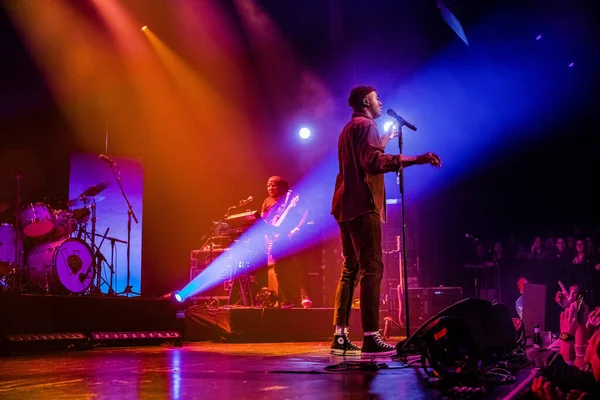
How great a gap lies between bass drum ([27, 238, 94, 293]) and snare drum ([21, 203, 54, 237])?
0.23 m

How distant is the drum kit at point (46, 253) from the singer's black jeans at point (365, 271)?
5123 millimetres

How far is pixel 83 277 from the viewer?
9.09m

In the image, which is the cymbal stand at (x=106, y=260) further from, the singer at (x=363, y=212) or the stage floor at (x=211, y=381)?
the singer at (x=363, y=212)

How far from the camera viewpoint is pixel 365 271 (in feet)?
15.6

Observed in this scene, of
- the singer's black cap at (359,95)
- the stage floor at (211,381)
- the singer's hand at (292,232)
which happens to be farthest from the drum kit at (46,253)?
the singer's black cap at (359,95)

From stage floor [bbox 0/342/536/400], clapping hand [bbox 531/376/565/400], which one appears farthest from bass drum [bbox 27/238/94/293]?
clapping hand [bbox 531/376/565/400]

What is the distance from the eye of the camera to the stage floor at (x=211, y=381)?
8.64 feet

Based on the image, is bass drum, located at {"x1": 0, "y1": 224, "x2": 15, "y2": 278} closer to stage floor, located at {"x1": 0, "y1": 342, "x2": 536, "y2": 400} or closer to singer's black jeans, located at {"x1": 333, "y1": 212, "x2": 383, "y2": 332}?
stage floor, located at {"x1": 0, "y1": 342, "x2": 536, "y2": 400}

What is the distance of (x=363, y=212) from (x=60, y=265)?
18.1ft

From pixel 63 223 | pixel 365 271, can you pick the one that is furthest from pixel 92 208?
pixel 365 271

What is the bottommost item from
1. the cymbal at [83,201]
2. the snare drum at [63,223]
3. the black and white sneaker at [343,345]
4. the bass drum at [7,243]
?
the black and white sneaker at [343,345]

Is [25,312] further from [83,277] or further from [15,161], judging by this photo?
[15,161]

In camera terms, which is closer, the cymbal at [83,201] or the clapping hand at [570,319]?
the clapping hand at [570,319]

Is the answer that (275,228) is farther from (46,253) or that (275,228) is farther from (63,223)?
(46,253)
